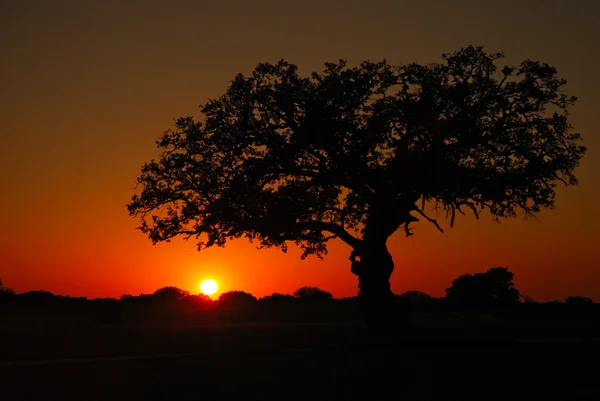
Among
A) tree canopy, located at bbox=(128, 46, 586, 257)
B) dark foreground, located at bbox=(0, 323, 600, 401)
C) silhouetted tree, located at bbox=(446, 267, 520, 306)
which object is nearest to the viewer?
dark foreground, located at bbox=(0, 323, 600, 401)

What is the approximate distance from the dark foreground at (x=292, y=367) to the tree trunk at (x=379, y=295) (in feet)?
15.5

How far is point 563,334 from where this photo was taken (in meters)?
33.8

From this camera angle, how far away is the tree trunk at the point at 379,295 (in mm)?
35750

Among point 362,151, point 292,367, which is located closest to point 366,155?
point 362,151

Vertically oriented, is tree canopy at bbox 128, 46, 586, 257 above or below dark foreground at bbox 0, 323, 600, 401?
above

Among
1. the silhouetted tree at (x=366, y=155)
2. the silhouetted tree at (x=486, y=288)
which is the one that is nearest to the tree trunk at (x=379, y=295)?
the silhouetted tree at (x=366, y=155)

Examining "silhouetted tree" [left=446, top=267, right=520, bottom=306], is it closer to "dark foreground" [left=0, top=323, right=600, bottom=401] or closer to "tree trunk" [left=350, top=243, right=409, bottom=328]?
"tree trunk" [left=350, top=243, right=409, bottom=328]

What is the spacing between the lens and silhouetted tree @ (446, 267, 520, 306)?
6159 centimetres

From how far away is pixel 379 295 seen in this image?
35750 mm

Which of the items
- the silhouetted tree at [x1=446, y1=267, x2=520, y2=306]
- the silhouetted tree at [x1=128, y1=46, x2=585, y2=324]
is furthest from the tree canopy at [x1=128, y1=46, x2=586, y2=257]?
the silhouetted tree at [x1=446, y1=267, x2=520, y2=306]

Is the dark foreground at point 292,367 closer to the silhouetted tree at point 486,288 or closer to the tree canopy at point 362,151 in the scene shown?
the tree canopy at point 362,151

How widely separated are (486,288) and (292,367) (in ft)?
151

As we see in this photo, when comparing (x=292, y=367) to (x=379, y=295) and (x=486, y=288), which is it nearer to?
(x=379, y=295)

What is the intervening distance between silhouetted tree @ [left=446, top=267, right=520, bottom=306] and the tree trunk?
84.6 feet
